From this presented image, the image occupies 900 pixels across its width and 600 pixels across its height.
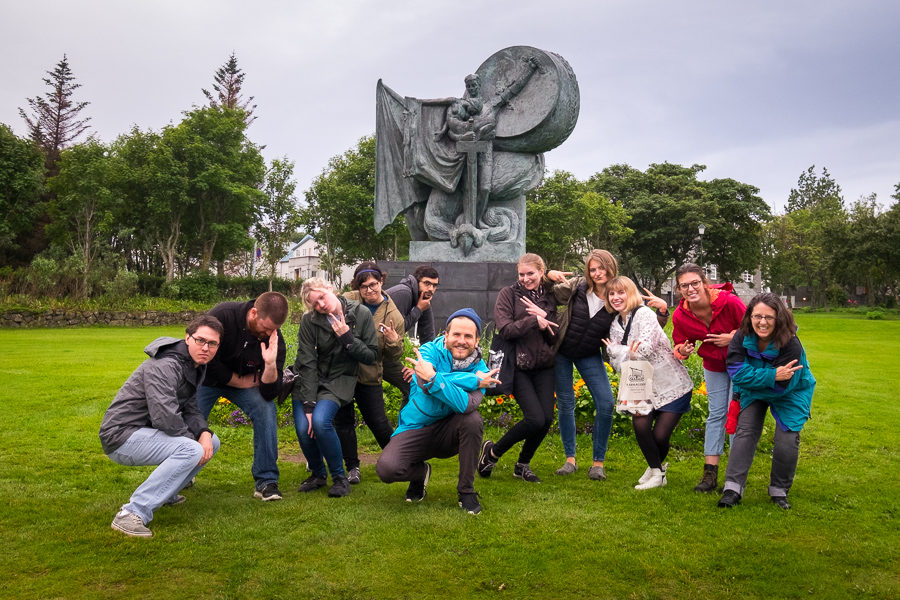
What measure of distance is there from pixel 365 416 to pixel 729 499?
2.47 m

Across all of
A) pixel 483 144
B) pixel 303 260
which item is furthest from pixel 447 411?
pixel 303 260

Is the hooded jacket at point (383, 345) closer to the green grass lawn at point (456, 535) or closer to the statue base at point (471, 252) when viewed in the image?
the green grass lawn at point (456, 535)

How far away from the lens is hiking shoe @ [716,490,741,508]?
418 centimetres

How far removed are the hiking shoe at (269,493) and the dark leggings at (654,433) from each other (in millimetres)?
2441

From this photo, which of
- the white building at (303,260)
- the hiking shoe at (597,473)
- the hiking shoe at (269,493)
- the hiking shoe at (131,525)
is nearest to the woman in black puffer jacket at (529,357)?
the hiking shoe at (597,473)

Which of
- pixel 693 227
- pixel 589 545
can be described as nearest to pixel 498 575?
pixel 589 545

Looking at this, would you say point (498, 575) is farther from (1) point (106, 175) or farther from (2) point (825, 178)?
(2) point (825, 178)

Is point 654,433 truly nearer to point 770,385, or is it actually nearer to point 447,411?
point 770,385

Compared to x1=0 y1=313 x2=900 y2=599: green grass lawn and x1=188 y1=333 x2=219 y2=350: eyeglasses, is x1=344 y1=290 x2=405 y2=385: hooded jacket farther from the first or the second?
x1=188 y1=333 x2=219 y2=350: eyeglasses

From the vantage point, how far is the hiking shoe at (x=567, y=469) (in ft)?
16.5

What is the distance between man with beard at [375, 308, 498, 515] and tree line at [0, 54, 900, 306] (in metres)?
24.0

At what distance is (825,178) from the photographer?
71688 mm

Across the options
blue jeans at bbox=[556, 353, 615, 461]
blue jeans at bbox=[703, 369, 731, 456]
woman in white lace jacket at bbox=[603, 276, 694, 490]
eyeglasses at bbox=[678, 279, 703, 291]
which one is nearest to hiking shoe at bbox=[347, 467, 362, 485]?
blue jeans at bbox=[556, 353, 615, 461]

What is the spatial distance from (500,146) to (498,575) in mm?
7399
